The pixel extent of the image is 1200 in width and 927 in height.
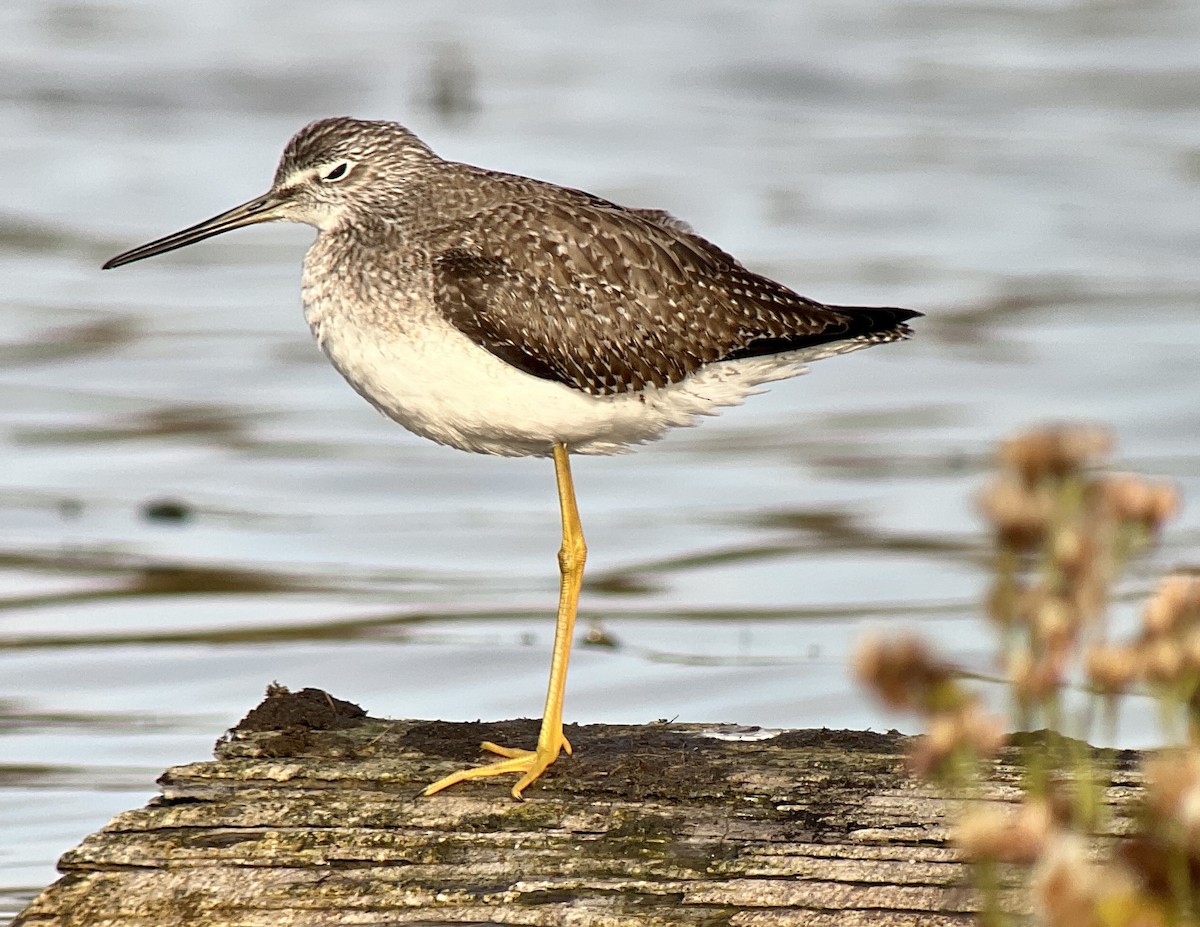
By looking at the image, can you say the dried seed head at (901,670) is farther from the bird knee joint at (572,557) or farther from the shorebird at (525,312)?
the bird knee joint at (572,557)

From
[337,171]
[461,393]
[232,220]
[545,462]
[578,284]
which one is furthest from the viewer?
[545,462]

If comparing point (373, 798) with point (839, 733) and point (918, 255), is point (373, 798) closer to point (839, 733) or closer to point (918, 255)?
point (839, 733)

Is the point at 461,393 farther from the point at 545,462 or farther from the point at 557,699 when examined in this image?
the point at 545,462

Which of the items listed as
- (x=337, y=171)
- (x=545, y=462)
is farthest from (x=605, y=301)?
(x=545, y=462)

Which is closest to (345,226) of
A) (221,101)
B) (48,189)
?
(48,189)

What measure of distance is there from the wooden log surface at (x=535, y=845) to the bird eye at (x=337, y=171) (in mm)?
2390

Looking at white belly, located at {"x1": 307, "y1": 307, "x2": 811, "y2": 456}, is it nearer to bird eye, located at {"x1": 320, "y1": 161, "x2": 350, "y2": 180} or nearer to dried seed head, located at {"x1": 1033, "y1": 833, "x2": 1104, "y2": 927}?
bird eye, located at {"x1": 320, "y1": 161, "x2": 350, "y2": 180}

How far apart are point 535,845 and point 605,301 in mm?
2373

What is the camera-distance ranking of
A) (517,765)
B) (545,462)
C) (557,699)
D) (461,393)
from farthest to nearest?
(545,462) < (461,393) < (557,699) < (517,765)

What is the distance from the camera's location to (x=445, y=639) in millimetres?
12469

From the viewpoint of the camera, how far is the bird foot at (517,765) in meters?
6.54

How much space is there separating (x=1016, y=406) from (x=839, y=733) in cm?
997

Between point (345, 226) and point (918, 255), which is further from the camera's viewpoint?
point (918, 255)

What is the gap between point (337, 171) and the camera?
8.23 m
